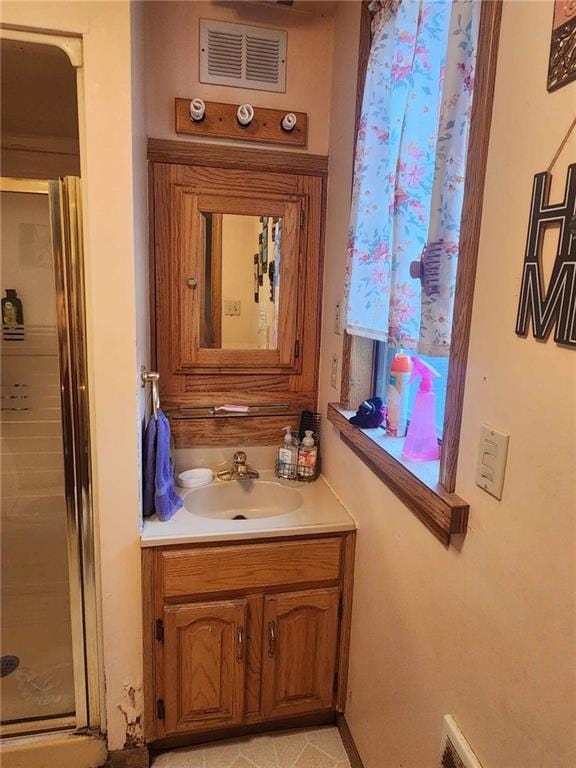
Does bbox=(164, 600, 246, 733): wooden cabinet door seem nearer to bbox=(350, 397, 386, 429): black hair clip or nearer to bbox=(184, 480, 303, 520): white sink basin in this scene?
bbox=(184, 480, 303, 520): white sink basin

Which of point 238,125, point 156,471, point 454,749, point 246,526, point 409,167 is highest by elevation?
point 238,125

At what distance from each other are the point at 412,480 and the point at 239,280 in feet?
3.55

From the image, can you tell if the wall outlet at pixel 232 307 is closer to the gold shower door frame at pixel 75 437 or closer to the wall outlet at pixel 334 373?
the wall outlet at pixel 334 373

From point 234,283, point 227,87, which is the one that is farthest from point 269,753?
point 227,87

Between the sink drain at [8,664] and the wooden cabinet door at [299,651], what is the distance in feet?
3.29

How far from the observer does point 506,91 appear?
0.79 meters

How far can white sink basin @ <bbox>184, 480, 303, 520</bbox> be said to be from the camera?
1789 millimetres

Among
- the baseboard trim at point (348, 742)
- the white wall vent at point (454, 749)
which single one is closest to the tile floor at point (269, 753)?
the baseboard trim at point (348, 742)

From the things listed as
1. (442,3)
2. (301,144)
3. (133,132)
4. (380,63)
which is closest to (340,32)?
(301,144)

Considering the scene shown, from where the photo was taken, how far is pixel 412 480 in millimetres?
1097

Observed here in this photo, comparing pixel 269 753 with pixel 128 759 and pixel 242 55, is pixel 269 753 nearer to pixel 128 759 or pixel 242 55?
pixel 128 759

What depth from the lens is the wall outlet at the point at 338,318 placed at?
1697 millimetres

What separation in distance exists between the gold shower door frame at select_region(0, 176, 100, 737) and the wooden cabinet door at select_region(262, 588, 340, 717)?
58 cm

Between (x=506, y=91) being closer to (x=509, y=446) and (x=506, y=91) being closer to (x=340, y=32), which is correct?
(x=509, y=446)
